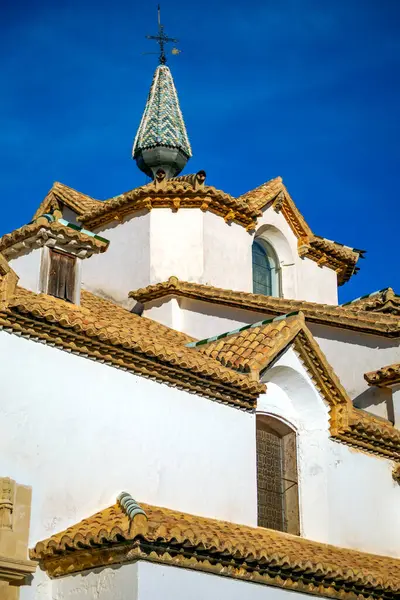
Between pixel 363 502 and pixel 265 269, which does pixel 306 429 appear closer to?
pixel 363 502

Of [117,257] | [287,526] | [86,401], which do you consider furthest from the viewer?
[117,257]

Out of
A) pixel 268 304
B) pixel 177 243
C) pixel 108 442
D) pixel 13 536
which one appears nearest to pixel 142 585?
pixel 13 536

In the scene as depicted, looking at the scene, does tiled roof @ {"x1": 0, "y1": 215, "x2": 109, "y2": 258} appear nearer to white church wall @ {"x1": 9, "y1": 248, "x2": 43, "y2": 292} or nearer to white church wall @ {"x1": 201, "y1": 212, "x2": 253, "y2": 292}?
white church wall @ {"x1": 9, "y1": 248, "x2": 43, "y2": 292}

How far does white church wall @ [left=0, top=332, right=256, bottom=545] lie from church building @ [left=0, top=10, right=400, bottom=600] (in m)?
0.02

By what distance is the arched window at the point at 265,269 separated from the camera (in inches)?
842

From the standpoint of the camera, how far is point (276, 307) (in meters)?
18.0

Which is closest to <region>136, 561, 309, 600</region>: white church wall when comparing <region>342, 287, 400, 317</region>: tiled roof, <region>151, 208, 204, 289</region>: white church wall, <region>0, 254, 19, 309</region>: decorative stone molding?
<region>0, 254, 19, 309</region>: decorative stone molding

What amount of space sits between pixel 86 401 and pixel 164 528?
1.95 meters

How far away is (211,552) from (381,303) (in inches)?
420

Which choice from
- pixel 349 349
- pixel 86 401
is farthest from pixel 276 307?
pixel 86 401

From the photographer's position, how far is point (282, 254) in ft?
71.8

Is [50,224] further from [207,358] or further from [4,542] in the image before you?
[4,542]

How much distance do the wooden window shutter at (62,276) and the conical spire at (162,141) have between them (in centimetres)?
846

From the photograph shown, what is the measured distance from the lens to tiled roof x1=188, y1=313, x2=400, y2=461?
14875mm
